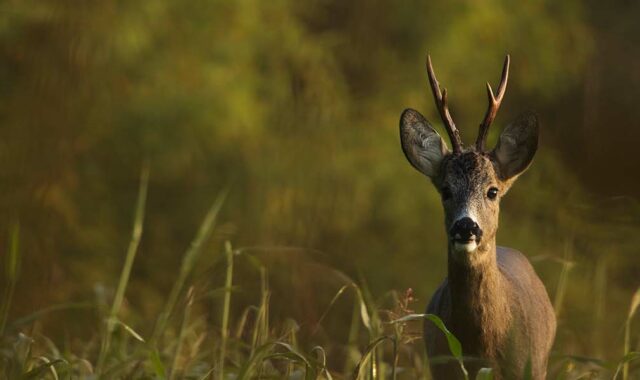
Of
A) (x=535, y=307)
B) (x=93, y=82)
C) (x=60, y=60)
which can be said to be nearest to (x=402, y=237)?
(x=93, y=82)

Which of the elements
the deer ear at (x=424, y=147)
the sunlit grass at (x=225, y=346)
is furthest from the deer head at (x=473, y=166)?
the sunlit grass at (x=225, y=346)

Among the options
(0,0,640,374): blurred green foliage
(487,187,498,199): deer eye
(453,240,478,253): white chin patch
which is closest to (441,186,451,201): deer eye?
(487,187,498,199): deer eye

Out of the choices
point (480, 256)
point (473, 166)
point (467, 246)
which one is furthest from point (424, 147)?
point (467, 246)

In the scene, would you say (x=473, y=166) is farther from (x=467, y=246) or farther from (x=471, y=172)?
(x=467, y=246)

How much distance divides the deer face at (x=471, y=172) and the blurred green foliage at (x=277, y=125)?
21.9 ft

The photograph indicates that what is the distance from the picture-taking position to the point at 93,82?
13422 mm

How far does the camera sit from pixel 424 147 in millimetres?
5312

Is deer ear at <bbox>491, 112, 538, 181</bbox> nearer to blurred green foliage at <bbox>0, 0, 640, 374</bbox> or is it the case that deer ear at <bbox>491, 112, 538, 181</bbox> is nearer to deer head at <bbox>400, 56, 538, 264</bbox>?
deer head at <bbox>400, 56, 538, 264</bbox>

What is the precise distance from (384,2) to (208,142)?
2042mm

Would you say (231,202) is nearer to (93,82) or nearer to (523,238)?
(93,82)

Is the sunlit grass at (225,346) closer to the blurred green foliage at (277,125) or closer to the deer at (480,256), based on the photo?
the deer at (480,256)

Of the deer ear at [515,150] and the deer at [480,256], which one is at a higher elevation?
the deer ear at [515,150]

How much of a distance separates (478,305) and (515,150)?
60cm

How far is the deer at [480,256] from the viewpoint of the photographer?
483 centimetres
